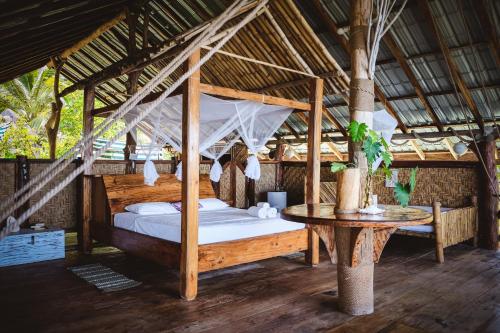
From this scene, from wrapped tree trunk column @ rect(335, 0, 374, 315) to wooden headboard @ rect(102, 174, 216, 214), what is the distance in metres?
2.97

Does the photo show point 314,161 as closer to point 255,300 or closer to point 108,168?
point 255,300

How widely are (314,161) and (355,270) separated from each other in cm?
171

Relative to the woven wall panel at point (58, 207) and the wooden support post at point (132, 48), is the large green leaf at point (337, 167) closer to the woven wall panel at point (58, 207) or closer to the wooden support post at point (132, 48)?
the wooden support post at point (132, 48)

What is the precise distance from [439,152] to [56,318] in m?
9.18

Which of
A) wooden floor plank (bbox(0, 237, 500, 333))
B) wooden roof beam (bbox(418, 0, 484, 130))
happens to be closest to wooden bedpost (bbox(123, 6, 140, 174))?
wooden floor plank (bbox(0, 237, 500, 333))

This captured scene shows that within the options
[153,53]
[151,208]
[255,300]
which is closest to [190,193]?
[255,300]

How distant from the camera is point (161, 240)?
3.55 meters

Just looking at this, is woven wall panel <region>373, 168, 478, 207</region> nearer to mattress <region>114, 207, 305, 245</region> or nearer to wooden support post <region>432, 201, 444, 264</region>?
wooden support post <region>432, 201, 444, 264</region>

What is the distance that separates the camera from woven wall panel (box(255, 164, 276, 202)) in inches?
282

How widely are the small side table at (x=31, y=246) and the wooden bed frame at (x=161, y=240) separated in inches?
18.8

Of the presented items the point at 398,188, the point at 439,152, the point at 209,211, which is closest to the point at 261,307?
the point at 398,188

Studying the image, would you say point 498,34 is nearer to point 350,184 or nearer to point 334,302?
point 350,184

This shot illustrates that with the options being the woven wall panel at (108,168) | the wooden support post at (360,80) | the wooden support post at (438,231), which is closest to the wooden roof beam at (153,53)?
the wooden support post at (360,80)

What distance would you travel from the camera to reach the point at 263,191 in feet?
23.9
